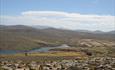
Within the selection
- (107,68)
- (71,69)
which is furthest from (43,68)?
(107,68)

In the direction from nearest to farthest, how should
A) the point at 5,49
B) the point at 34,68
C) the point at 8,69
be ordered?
the point at 8,69 < the point at 34,68 < the point at 5,49

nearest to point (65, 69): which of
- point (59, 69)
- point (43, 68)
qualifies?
point (59, 69)

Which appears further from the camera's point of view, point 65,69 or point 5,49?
point 5,49

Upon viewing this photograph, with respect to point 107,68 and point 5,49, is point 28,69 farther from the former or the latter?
point 5,49

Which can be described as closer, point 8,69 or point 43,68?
point 8,69

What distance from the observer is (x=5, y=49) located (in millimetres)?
196625

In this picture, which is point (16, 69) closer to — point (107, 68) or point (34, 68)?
point (34, 68)

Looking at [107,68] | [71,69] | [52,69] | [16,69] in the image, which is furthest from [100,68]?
[16,69]

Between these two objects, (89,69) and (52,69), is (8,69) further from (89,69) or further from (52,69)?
(89,69)

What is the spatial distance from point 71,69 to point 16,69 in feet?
50.8

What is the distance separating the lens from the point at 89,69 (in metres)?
71.9

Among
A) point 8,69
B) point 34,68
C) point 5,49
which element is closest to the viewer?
point 8,69

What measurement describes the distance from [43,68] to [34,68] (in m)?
2.81

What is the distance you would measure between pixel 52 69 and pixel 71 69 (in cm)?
542
